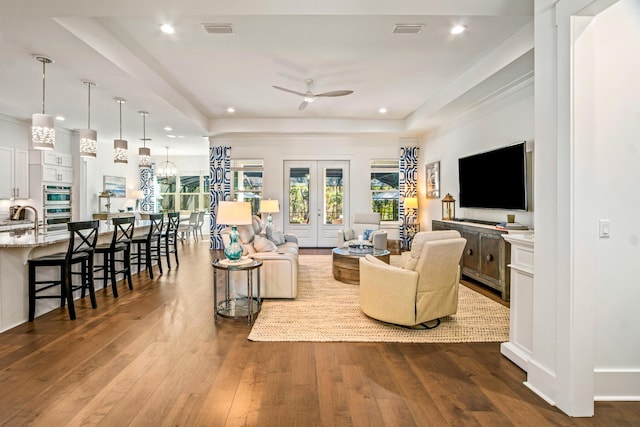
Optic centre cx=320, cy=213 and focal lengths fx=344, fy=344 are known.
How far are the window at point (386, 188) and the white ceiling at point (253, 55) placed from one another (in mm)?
2046

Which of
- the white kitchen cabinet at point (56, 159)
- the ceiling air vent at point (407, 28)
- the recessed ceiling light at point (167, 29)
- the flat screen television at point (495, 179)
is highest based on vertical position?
the ceiling air vent at point (407, 28)

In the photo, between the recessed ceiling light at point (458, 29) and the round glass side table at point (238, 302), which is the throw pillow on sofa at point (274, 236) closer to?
the round glass side table at point (238, 302)

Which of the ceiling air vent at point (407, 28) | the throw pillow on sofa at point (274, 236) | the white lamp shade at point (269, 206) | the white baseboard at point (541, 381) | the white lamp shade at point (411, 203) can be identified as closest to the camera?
the white baseboard at point (541, 381)

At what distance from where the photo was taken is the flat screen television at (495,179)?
4.66 meters

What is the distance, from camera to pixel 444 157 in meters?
7.35

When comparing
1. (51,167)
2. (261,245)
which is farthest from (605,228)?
(51,167)

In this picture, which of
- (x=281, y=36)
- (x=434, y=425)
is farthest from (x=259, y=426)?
(x=281, y=36)

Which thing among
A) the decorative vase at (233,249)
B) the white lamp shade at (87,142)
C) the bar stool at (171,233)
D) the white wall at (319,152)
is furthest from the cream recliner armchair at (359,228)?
the white lamp shade at (87,142)

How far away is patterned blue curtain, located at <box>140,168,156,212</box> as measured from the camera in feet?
38.4

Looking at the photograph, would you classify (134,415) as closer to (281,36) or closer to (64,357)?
(64,357)

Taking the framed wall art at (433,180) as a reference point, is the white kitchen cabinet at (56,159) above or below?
above

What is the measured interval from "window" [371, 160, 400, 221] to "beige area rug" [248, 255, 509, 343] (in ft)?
14.8

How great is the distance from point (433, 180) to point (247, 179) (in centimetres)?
462

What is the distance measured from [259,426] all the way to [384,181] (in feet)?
25.2
